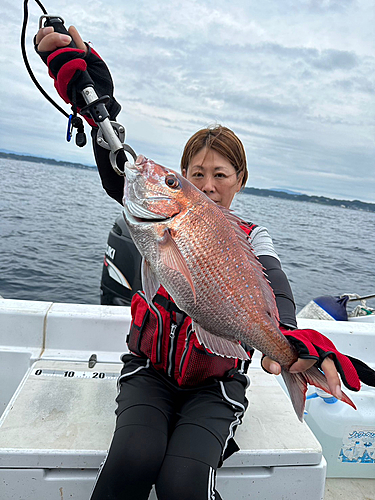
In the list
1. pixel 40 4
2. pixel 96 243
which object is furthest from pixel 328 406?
pixel 96 243

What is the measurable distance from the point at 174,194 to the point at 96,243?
13.0 meters

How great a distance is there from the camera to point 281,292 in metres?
2.35

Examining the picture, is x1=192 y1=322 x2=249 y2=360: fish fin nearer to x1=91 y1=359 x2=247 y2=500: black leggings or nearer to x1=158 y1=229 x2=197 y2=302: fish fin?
x1=158 y1=229 x2=197 y2=302: fish fin

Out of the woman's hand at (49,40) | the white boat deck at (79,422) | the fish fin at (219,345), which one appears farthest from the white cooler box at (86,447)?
the woman's hand at (49,40)

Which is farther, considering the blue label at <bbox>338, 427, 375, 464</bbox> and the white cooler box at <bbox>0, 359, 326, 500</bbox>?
the blue label at <bbox>338, 427, 375, 464</bbox>

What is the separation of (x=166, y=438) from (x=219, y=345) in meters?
0.64

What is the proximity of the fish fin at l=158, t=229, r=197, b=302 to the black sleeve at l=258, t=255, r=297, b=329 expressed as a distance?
0.79 metres

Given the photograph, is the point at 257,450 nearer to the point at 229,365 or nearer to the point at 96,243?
the point at 229,365

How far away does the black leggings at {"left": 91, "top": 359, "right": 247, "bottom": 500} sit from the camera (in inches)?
69.8

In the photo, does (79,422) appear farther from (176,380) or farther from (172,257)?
(172,257)

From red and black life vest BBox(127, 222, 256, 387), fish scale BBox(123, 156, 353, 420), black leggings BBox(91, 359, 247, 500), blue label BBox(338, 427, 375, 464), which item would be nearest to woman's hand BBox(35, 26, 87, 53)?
fish scale BBox(123, 156, 353, 420)

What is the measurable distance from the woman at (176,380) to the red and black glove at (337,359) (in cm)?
1

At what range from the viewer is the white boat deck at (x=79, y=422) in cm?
202

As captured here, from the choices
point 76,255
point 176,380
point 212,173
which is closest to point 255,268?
point 176,380
